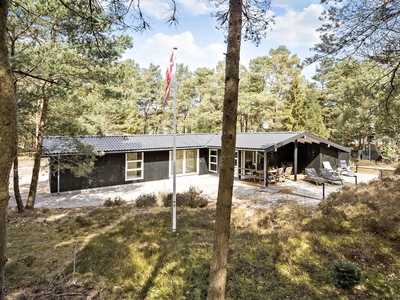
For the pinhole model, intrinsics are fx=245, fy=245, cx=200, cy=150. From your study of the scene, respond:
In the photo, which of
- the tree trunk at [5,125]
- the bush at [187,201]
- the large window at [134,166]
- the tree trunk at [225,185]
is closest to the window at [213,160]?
the large window at [134,166]

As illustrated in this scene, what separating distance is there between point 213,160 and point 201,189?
5.11 metres

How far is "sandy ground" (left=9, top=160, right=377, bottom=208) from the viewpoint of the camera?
10.0 metres

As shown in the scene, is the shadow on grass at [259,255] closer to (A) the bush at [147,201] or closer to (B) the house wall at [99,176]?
(A) the bush at [147,201]

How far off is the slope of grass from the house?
5.09m

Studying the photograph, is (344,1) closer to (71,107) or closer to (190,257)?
(190,257)

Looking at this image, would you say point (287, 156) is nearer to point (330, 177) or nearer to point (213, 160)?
point (330, 177)

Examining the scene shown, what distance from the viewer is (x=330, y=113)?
90.1ft

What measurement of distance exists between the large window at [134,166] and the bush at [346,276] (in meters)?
12.1

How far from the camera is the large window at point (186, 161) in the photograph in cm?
1691

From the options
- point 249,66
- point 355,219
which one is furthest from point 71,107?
point 249,66

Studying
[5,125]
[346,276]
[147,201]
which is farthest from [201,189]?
[5,125]

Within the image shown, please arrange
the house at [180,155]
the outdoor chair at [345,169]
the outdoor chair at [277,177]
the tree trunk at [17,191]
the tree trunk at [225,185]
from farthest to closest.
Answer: the outdoor chair at [345,169] → the outdoor chair at [277,177] → the house at [180,155] → the tree trunk at [17,191] → the tree trunk at [225,185]

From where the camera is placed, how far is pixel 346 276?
372cm

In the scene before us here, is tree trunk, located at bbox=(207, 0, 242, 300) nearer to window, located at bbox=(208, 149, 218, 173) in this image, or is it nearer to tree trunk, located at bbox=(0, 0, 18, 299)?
tree trunk, located at bbox=(0, 0, 18, 299)
